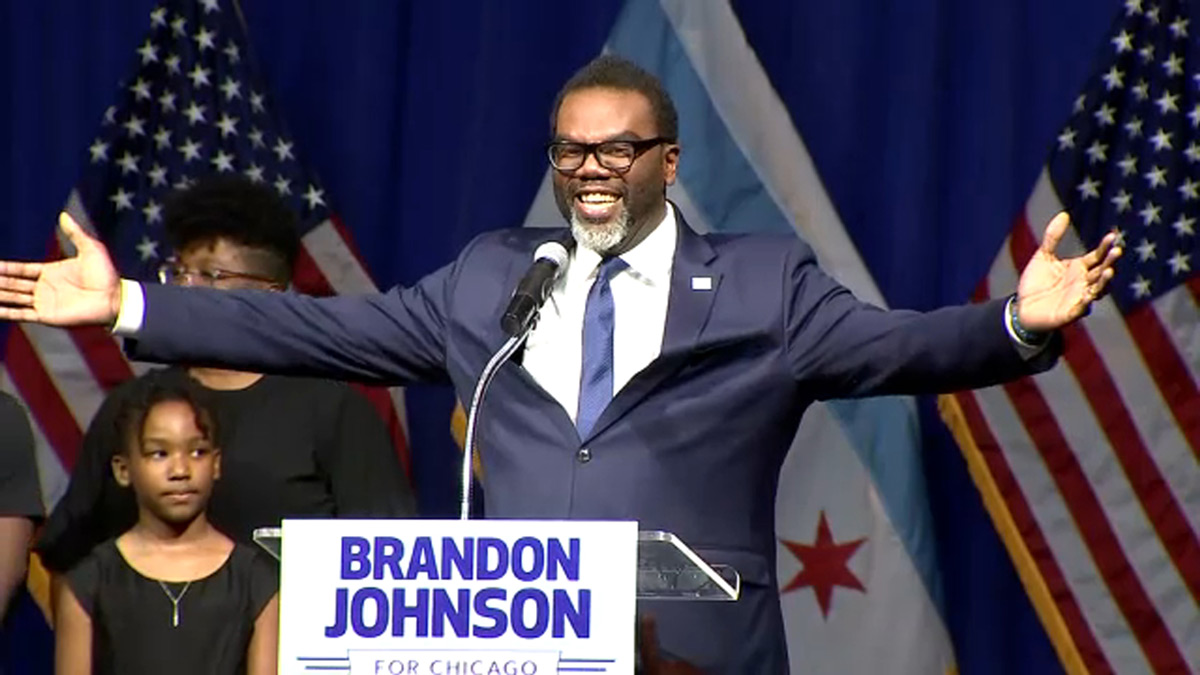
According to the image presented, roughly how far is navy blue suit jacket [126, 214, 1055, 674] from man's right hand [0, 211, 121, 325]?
0.38 ft

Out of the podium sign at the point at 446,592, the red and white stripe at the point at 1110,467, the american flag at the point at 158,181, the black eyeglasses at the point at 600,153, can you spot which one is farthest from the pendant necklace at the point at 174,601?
the podium sign at the point at 446,592

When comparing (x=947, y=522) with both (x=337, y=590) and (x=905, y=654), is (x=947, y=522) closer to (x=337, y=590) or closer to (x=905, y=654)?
(x=905, y=654)

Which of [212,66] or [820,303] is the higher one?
[212,66]

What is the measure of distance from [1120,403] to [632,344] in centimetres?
225

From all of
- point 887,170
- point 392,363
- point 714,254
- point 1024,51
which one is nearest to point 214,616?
point 392,363

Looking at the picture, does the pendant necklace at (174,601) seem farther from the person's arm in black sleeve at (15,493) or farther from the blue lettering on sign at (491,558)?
the blue lettering on sign at (491,558)

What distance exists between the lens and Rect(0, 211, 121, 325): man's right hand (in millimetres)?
3625

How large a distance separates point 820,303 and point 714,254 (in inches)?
7.6

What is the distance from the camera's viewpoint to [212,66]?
6.07 metres

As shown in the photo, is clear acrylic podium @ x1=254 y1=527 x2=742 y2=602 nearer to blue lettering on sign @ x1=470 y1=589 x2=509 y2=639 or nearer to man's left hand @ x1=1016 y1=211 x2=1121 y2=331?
blue lettering on sign @ x1=470 y1=589 x2=509 y2=639

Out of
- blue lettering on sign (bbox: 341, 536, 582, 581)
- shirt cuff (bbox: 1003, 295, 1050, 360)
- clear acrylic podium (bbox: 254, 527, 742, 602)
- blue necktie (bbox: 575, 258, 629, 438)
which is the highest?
blue necktie (bbox: 575, 258, 629, 438)

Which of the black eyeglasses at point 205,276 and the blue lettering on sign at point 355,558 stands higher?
the black eyeglasses at point 205,276

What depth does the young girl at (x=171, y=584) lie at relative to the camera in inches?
194

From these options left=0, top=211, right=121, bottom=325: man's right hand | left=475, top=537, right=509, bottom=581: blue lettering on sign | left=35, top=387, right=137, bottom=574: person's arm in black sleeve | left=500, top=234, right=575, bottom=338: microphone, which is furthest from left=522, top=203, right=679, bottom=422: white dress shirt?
left=35, top=387, right=137, bottom=574: person's arm in black sleeve
